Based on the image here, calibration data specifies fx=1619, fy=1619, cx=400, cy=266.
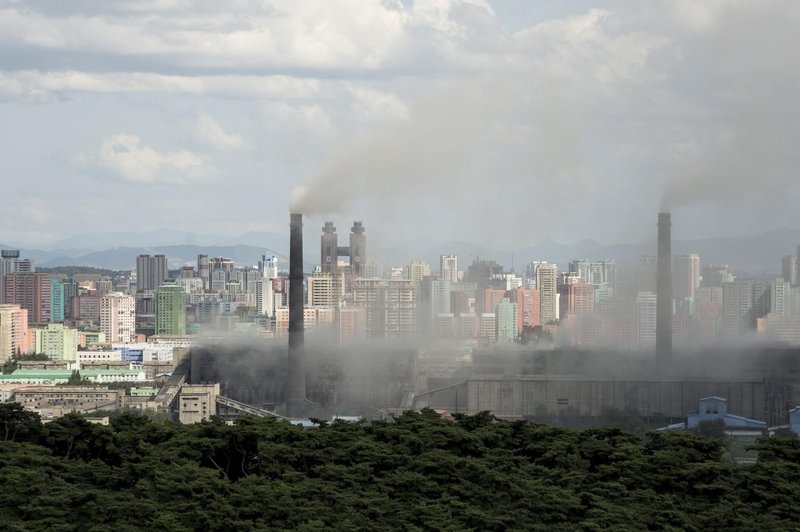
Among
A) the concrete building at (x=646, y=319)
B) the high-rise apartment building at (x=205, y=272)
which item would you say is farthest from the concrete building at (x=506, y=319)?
the high-rise apartment building at (x=205, y=272)

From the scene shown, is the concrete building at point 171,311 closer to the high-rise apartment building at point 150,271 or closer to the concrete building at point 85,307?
the concrete building at point 85,307

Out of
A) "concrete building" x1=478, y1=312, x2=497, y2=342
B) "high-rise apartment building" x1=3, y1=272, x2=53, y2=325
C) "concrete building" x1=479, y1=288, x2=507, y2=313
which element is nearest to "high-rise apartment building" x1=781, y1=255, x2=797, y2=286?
"concrete building" x1=478, y1=312, x2=497, y2=342

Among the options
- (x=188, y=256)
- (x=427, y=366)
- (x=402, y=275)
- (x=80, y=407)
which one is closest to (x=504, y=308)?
(x=402, y=275)

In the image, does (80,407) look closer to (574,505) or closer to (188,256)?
(574,505)

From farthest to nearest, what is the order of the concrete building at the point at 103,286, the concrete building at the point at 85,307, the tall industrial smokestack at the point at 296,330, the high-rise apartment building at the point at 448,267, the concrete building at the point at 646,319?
1. the concrete building at the point at 103,286
2. the concrete building at the point at 85,307
3. the high-rise apartment building at the point at 448,267
4. the concrete building at the point at 646,319
5. the tall industrial smokestack at the point at 296,330

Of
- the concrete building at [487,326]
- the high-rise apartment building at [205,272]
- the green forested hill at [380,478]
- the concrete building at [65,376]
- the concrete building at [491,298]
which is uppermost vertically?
the high-rise apartment building at [205,272]

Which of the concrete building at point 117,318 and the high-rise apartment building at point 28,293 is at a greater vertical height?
the high-rise apartment building at point 28,293

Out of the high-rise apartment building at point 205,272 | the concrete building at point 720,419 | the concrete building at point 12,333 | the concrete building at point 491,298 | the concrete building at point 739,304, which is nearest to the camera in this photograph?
the concrete building at point 720,419

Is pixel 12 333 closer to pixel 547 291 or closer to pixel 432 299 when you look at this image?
pixel 432 299

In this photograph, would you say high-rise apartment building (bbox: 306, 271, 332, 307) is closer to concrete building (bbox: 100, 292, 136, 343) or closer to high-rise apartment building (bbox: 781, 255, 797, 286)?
concrete building (bbox: 100, 292, 136, 343)
